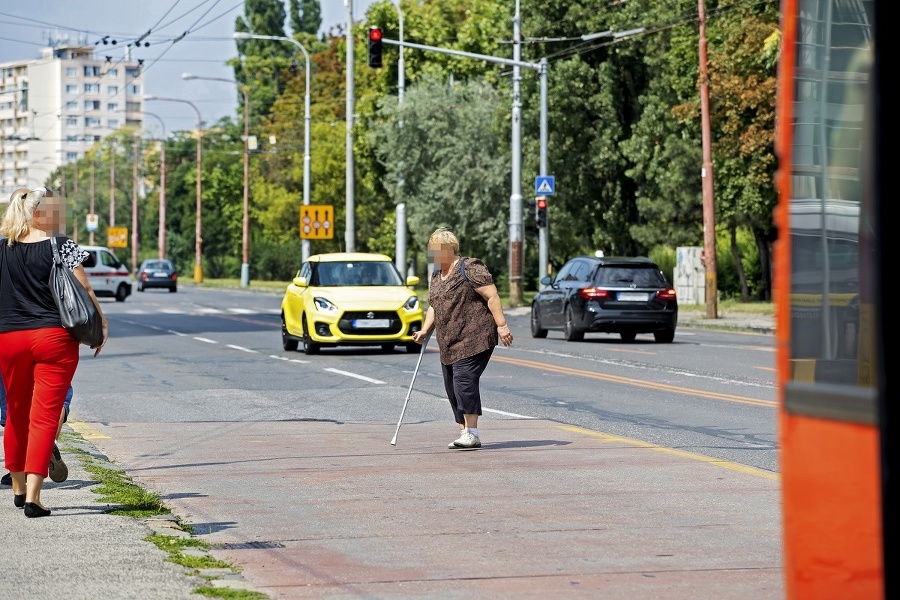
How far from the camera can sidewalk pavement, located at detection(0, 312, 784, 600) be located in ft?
22.6

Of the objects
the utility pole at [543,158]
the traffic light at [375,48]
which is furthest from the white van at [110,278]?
the traffic light at [375,48]

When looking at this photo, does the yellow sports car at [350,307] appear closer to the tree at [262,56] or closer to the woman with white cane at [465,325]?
the woman with white cane at [465,325]

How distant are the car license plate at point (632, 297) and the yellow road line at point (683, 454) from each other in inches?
590

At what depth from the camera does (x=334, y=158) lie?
84.9 m

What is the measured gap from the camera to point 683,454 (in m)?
12.0

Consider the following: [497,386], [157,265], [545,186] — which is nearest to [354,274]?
[497,386]

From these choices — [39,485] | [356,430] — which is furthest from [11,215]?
[356,430]

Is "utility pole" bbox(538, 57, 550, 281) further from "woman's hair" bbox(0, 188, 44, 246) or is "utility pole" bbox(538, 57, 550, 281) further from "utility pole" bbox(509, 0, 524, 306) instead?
"woman's hair" bbox(0, 188, 44, 246)

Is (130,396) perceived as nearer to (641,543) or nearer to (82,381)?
(82,381)

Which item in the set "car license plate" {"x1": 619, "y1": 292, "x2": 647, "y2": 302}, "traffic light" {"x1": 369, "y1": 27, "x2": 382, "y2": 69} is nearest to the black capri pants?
"car license plate" {"x1": 619, "y1": 292, "x2": 647, "y2": 302}

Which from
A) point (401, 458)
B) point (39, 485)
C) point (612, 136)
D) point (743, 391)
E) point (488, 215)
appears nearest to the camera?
point (39, 485)

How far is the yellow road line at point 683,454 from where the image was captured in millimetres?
10805

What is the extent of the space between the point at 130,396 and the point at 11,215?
9522 mm

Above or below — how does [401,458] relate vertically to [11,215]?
below
